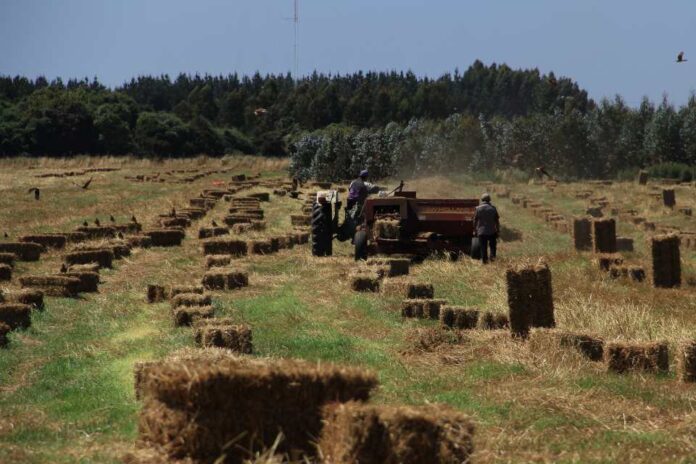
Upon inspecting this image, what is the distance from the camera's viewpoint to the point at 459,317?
16.2 m

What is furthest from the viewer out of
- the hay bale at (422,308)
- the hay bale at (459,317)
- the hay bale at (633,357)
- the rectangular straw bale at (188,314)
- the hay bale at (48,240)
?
the hay bale at (48,240)

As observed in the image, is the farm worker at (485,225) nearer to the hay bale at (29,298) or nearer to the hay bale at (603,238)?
the hay bale at (603,238)

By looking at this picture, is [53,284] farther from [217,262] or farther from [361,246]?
[361,246]

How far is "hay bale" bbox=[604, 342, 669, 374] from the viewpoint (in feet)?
42.4

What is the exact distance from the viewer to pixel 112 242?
28812 millimetres

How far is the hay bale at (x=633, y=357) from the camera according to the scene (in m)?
12.9

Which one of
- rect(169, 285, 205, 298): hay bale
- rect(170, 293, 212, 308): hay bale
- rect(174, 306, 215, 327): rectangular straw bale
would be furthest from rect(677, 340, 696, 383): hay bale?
rect(169, 285, 205, 298): hay bale

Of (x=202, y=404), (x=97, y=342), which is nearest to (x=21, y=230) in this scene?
(x=97, y=342)

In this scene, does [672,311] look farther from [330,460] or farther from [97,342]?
[330,460]

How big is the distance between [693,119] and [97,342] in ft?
235

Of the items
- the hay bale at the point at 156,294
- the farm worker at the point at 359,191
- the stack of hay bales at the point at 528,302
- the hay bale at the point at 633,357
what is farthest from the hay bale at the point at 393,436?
the farm worker at the point at 359,191

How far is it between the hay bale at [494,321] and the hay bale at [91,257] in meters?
11.5

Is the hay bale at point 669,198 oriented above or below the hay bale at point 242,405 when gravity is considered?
below

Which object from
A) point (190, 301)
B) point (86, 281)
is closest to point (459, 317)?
point (190, 301)
